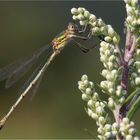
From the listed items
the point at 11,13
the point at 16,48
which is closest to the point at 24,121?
the point at 16,48

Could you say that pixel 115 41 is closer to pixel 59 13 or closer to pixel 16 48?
pixel 16 48

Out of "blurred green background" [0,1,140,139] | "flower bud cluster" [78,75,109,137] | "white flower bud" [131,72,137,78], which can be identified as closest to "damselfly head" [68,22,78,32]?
"flower bud cluster" [78,75,109,137]

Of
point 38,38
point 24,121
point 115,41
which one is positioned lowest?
point 24,121

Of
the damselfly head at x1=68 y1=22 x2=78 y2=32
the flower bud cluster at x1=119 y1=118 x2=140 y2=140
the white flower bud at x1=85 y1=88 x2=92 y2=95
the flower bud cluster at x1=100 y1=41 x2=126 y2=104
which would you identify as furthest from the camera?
the damselfly head at x1=68 y1=22 x2=78 y2=32

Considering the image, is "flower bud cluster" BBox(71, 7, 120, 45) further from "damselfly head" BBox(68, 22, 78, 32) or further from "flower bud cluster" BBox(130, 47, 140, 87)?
"damselfly head" BBox(68, 22, 78, 32)

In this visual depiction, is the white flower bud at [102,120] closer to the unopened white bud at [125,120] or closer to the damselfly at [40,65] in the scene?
the unopened white bud at [125,120]

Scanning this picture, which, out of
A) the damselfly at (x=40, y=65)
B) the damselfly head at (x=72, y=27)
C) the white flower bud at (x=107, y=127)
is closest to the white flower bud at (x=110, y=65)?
the white flower bud at (x=107, y=127)

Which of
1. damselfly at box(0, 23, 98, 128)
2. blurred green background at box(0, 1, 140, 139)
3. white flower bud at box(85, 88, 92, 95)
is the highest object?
white flower bud at box(85, 88, 92, 95)
